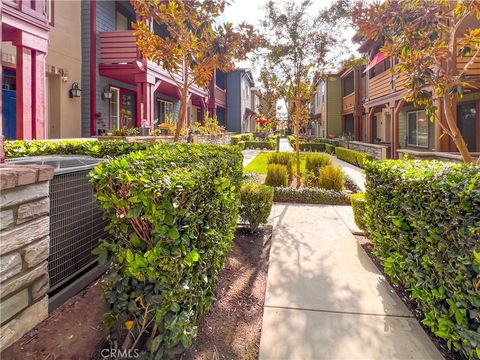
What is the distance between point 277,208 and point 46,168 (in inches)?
228

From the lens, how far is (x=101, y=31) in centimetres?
1180

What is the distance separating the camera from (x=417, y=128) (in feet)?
51.9

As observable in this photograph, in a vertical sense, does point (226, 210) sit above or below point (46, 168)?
below

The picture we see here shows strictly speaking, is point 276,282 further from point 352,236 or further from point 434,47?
point 434,47

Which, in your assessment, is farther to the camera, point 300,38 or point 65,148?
point 300,38

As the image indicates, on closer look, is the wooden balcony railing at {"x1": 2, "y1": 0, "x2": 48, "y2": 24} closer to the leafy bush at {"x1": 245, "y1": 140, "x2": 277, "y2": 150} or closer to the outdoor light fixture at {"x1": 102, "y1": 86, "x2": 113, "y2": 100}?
the outdoor light fixture at {"x1": 102, "y1": 86, "x2": 113, "y2": 100}

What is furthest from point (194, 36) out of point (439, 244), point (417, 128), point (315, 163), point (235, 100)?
point (235, 100)

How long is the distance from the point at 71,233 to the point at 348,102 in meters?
25.2

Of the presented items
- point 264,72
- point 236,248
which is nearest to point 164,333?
point 236,248

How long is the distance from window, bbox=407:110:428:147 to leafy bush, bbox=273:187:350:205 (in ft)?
31.0

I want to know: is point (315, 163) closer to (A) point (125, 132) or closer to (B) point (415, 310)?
(A) point (125, 132)

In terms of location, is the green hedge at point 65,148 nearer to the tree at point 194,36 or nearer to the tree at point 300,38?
the tree at point 194,36

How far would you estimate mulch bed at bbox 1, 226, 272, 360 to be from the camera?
234 centimetres

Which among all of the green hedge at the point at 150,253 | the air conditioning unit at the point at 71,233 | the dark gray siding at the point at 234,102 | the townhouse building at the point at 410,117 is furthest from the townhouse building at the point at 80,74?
the dark gray siding at the point at 234,102
